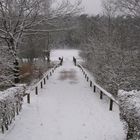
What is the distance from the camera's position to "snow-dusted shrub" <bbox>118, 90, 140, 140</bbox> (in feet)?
18.0

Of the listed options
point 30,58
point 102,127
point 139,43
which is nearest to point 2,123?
point 102,127

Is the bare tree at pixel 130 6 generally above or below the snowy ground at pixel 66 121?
above

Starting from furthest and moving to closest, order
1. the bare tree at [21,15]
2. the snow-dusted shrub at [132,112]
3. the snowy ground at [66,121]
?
1. the bare tree at [21,15]
2. the snowy ground at [66,121]
3. the snow-dusted shrub at [132,112]

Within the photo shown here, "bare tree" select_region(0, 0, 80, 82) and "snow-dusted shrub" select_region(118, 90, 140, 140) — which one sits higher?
"bare tree" select_region(0, 0, 80, 82)

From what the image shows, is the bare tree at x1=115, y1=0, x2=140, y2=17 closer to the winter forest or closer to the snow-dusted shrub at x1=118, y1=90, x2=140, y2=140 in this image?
the winter forest

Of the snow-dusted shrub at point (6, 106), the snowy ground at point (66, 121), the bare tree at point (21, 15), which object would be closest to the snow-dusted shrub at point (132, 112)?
the snowy ground at point (66, 121)

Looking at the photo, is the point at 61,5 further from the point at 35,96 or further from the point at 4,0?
the point at 35,96

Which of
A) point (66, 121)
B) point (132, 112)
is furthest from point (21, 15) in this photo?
point (132, 112)

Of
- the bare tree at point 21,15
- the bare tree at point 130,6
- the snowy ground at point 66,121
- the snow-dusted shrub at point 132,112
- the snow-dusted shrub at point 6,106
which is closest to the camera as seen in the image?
the snow-dusted shrub at point 132,112

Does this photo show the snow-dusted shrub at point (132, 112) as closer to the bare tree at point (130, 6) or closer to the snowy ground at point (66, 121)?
the snowy ground at point (66, 121)

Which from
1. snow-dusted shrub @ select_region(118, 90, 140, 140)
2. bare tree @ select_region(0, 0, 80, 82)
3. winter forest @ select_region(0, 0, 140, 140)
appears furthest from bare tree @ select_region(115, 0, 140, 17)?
snow-dusted shrub @ select_region(118, 90, 140, 140)

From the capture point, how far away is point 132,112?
5766 millimetres

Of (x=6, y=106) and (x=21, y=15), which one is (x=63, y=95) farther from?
(x=6, y=106)

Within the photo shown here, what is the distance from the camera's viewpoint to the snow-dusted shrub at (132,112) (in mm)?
5500
